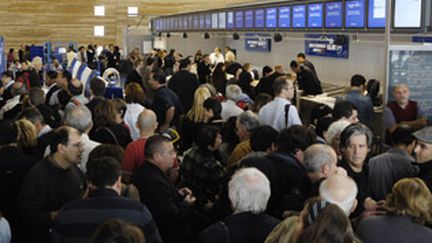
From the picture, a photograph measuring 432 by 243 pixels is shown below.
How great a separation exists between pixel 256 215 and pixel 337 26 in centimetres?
742

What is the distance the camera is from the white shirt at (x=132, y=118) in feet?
24.6

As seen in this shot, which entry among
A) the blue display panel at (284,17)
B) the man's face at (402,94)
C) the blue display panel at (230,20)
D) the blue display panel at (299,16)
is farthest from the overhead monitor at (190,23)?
the man's face at (402,94)

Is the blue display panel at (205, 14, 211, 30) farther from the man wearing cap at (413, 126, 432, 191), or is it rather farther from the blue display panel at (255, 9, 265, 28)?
the man wearing cap at (413, 126, 432, 191)

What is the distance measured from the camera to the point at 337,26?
34.7 ft

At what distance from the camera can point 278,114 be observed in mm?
6918

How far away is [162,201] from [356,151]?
4.67 ft

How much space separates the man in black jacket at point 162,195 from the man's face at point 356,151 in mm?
1175

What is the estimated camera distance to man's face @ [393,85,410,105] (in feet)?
23.1

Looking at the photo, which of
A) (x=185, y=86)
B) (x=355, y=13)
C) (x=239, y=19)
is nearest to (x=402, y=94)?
(x=355, y=13)

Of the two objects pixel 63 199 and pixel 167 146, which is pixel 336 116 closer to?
pixel 167 146

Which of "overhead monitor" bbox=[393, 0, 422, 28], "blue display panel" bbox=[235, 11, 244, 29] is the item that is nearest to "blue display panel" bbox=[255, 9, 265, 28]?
"blue display panel" bbox=[235, 11, 244, 29]

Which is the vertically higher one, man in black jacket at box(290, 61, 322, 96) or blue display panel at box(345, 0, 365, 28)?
blue display panel at box(345, 0, 365, 28)

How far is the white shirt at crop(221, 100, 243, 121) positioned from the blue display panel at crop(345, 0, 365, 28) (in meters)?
2.75

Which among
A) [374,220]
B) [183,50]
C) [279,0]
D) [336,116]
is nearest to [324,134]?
[336,116]
